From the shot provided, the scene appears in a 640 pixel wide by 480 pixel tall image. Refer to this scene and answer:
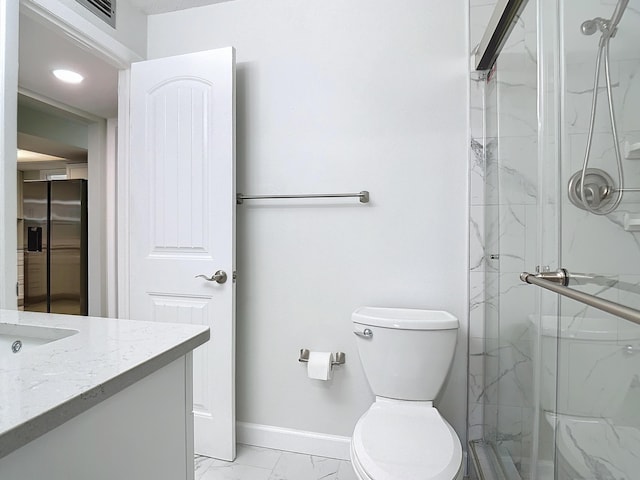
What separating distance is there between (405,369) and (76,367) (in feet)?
3.73

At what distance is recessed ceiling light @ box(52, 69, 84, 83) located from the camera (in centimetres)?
232

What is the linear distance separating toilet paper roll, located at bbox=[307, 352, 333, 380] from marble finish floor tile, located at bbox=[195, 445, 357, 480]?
41 centimetres

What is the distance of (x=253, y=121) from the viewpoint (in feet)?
6.13

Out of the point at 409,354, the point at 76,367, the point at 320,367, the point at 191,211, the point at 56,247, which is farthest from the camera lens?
the point at 56,247

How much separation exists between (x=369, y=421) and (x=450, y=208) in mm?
937

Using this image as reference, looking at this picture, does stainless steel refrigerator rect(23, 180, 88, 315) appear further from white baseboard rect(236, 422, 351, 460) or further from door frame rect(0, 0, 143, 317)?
white baseboard rect(236, 422, 351, 460)

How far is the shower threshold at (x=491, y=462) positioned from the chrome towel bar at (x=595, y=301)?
2.41ft

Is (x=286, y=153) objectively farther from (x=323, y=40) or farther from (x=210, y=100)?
(x=323, y=40)

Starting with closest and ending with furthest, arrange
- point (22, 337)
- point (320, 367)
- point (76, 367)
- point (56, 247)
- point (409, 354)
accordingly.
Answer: point (76, 367), point (22, 337), point (409, 354), point (320, 367), point (56, 247)

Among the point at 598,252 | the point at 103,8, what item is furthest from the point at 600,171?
the point at 103,8

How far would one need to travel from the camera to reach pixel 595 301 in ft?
2.09

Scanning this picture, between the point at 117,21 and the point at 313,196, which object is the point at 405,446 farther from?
the point at 117,21

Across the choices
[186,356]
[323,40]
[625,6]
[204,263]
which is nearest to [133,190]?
[204,263]

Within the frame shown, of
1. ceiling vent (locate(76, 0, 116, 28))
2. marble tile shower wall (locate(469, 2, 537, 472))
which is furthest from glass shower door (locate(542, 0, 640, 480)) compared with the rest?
ceiling vent (locate(76, 0, 116, 28))
